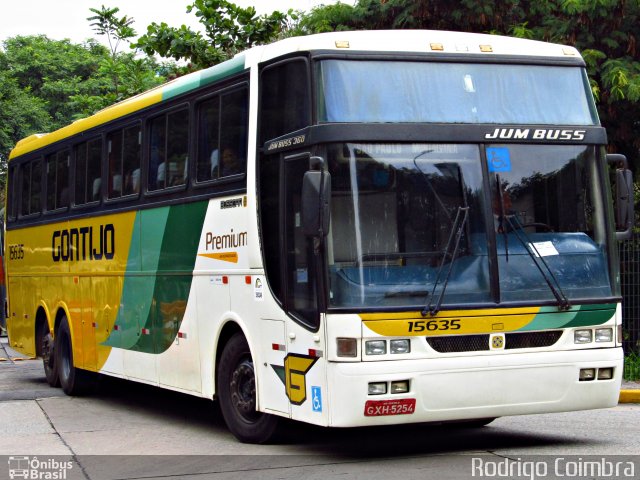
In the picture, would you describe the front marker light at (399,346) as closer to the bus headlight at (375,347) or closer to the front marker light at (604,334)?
the bus headlight at (375,347)

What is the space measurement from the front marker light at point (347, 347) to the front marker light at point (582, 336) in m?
1.87

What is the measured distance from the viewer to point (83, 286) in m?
15.0

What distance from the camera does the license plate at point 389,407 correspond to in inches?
347

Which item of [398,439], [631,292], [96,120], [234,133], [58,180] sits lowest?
[398,439]

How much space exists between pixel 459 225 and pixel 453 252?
224 mm

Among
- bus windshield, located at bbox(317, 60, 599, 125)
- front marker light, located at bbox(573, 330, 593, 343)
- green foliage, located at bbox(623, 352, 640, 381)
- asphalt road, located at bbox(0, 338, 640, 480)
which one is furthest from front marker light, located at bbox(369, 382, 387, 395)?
green foliage, located at bbox(623, 352, 640, 381)

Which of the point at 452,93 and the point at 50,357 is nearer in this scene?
the point at 452,93

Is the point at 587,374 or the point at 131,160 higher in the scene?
the point at 131,160

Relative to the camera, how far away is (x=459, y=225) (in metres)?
9.21

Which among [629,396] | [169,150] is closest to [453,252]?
[169,150]

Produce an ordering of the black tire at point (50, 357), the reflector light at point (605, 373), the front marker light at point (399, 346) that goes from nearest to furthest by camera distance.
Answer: the front marker light at point (399, 346) → the reflector light at point (605, 373) → the black tire at point (50, 357)

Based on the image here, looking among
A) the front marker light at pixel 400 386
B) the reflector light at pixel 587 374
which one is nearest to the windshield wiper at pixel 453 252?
the front marker light at pixel 400 386

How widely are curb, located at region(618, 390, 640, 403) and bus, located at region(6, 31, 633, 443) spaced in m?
4.46

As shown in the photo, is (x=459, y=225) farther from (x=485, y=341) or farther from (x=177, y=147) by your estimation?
(x=177, y=147)
